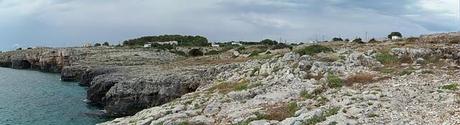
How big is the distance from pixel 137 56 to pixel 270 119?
122364mm

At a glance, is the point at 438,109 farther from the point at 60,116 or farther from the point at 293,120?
the point at 60,116

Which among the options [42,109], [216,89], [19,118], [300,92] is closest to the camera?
[300,92]

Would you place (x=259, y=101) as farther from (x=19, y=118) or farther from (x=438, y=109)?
(x=19, y=118)

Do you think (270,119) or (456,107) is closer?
(456,107)

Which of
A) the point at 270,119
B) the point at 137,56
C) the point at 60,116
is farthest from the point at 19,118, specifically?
the point at 137,56

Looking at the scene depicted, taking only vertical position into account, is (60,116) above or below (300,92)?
below

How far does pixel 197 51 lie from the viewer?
170625mm

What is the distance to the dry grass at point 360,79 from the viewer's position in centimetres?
4255

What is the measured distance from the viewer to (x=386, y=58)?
52.6 metres

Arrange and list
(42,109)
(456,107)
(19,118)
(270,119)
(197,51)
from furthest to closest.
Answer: (197,51)
(42,109)
(19,118)
(270,119)
(456,107)

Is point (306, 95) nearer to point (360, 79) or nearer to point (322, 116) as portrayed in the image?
point (360, 79)

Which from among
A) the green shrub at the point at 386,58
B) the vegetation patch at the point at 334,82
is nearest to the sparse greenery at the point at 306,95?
the vegetation patch at the point at 334,82

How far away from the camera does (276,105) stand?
39.1 meters

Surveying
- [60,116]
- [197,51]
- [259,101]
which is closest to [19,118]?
[60,116]
